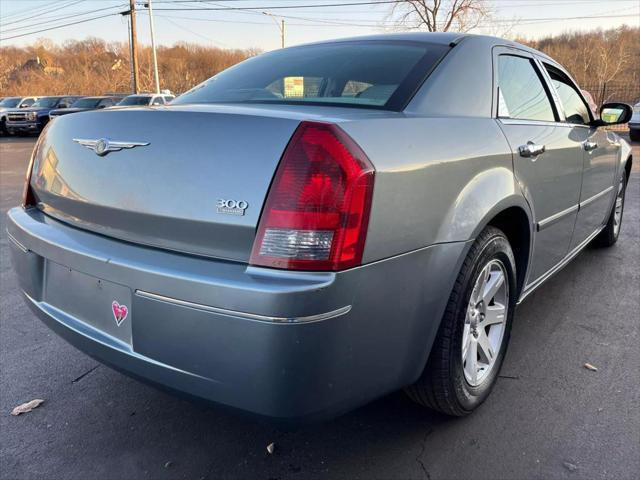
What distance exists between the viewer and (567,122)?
316 centimetres

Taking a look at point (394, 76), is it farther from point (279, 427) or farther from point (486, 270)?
point (279, 427)

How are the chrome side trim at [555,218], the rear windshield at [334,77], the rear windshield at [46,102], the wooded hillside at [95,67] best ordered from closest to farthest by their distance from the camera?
1. the rear windshield at [334,77]
2. the chrome side trim at [555,218]
3. the rear windshield at [46,102]
4. the wooded hillside at [95,67]

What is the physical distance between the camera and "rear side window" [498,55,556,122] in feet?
8.36

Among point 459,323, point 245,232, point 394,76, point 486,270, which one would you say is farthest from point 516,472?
point 394,76

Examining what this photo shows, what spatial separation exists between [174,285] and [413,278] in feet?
2.50

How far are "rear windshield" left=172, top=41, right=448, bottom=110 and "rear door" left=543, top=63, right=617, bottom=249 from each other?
1.35m

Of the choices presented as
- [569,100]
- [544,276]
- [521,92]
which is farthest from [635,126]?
[521,92]

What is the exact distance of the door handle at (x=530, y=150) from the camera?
2.36m

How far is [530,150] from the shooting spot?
2.42m

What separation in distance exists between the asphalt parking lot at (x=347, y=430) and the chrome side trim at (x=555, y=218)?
707 mm

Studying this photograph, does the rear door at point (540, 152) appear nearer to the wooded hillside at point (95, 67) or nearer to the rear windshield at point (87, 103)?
the rear windshield at point (87, 103)

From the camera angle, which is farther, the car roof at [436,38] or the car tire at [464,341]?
the car roof at [436,38]

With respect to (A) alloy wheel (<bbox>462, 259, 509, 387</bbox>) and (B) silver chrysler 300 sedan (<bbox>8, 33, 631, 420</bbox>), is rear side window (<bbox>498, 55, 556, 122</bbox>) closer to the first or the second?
(B) silver chrysler 300 sedan (<bbox>8, 33, 631, 420</bbox>)

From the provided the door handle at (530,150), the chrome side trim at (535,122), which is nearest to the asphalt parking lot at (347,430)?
the door handle at (530,150)
